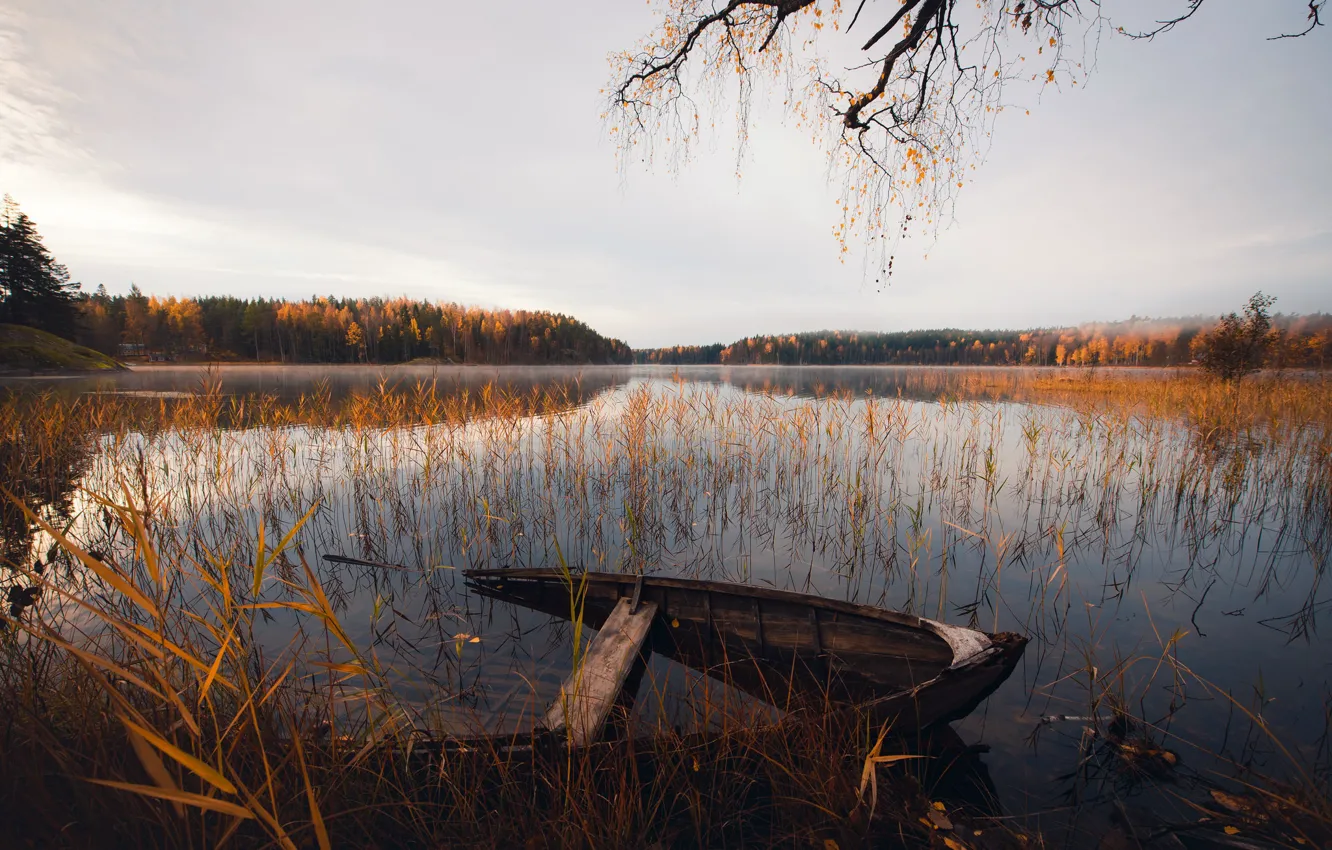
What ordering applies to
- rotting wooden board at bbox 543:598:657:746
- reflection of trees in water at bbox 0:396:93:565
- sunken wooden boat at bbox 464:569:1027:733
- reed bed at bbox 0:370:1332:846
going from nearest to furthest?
reed bed at bbox 0:370:1332:846 < rotting wooden board at bbox 543:598:657:746 < sunken wooden boat at bbox 464:569:1027:733 < reflection of trees in water at bbox 0:396:93:565

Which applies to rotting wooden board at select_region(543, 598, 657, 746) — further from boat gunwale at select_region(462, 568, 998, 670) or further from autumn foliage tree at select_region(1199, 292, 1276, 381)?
autumn foliage tree at select_region(1199, 292, 1276, 381)

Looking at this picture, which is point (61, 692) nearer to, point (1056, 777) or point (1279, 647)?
point (1056, 777)

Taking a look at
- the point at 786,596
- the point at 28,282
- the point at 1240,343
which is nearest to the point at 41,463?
the point at 786,596

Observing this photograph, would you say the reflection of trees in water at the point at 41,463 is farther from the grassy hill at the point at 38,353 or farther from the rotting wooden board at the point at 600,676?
the grassy hill at the point at 38,353

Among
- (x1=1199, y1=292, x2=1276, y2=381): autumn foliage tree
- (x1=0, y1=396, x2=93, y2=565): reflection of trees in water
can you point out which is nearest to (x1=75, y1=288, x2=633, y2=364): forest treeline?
(x1=0, y1=396, x2=93, y2=565): reflection of trees in water

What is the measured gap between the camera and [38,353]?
33.1 metres

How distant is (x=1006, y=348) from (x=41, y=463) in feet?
412

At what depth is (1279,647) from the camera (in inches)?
170

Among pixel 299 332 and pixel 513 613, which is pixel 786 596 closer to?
pixel 513 613

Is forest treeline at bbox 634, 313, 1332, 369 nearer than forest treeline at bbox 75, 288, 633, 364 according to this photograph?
Yes

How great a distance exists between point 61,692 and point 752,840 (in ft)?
13.3

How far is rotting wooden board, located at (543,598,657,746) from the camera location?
2621mm

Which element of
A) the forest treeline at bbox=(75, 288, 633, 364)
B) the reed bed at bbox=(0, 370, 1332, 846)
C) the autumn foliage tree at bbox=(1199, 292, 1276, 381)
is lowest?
the reed bed at bbox=(0, 370, 1332, 846)

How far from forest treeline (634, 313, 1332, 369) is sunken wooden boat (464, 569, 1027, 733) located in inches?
1006
